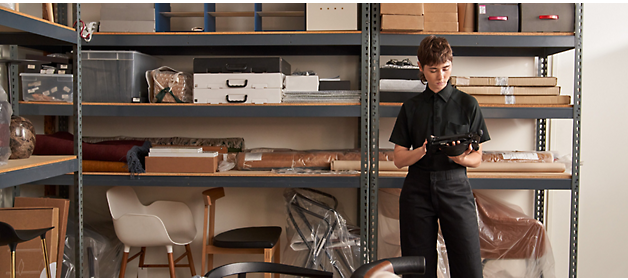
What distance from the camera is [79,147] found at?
188 cm

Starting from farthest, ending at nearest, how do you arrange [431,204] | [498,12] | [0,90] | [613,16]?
1. [613,16]
2. [498,12]
3. [431,204]
4. [0,90]

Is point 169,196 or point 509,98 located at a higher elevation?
point 509,98

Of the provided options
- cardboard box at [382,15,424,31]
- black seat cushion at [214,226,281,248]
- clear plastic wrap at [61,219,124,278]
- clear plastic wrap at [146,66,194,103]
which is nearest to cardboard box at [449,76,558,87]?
cardboard box at [382,15,424,31]

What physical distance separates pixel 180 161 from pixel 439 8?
1774 mm

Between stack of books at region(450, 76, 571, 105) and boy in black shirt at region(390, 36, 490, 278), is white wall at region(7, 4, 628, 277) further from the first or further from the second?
boy in black shirt at region(390, 36, 490, 278)

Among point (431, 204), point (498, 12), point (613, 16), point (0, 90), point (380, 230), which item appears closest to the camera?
point (0, 90)

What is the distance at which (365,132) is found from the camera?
2.38 meters

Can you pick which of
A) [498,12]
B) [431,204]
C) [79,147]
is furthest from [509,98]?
[79,147]

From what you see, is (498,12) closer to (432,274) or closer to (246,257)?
(432,274)

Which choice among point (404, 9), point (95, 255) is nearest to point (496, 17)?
point (404, 9)

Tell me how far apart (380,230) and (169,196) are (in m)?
1.59

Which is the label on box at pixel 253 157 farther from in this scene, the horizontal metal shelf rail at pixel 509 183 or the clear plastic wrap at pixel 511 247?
the clear plastic wrap at pixel 511 247

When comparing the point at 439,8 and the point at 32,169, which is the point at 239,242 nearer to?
the point at 32,169

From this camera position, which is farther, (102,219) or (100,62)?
Answer: (102,219)
